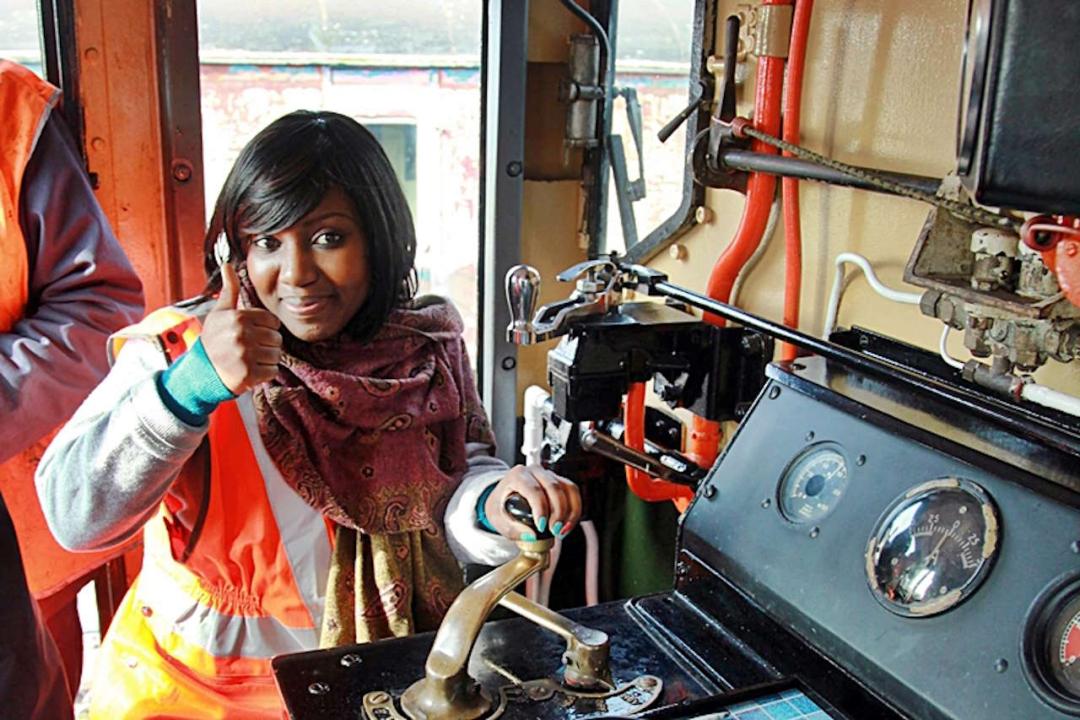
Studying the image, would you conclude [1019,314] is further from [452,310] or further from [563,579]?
[563,579]

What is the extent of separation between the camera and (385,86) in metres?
2.37

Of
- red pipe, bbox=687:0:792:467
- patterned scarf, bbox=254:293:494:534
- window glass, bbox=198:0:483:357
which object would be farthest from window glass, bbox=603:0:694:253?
patterned scarf, bbox=254:293:494:534

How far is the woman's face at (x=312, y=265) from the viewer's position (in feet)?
4.82

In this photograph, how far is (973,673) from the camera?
37.6 inches

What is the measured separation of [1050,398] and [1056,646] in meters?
0.37

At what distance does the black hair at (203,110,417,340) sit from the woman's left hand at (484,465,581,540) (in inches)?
14.6

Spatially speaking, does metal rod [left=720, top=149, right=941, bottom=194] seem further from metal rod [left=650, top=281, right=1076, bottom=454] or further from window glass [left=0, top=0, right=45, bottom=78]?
window glass [left=0, top=0, right=45, bottom=78]

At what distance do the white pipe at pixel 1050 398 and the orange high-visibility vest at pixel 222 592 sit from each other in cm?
96

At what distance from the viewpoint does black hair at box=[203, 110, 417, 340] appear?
4.82 feet

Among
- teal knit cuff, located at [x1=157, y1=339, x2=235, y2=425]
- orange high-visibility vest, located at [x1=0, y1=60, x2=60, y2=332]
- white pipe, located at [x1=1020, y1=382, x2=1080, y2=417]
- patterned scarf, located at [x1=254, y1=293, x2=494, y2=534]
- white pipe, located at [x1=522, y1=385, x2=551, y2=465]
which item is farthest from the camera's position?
white pipe, located at [x1=522, y1=385, x2=551, y2=465]

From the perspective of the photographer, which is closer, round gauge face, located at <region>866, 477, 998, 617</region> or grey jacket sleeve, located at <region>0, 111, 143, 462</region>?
round gauge face, located at <region>866, 477, 998, 617</region>

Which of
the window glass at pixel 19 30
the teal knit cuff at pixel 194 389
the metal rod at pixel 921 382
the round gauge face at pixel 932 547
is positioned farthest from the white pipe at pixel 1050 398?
the window glass at pixel 19 30

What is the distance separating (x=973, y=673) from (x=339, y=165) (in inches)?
41.2

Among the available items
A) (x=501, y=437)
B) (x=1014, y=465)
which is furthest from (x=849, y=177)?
(x=501, y=437)
